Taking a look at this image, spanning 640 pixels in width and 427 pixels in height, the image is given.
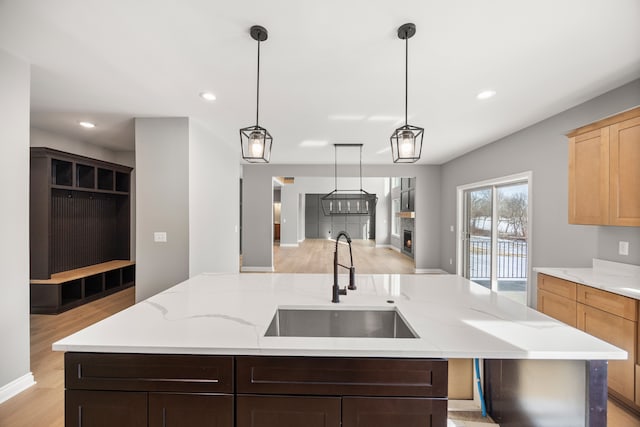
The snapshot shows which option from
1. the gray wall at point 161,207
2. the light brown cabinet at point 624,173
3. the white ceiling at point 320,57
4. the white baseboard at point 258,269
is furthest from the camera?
the white baseboard at point 258,269

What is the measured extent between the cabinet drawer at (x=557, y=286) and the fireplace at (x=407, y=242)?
234 inches

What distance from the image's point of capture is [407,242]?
29.9 feet

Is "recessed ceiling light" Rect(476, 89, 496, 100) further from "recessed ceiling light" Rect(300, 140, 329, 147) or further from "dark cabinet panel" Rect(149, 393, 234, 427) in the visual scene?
"dark cabinet panel" Rect(149, 393, 234, 427)

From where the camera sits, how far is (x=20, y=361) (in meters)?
2.10

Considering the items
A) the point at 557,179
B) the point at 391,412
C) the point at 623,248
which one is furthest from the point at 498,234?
the point at 391,412

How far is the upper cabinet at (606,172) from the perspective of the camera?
7.04 feet

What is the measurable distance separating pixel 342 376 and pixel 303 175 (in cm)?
569

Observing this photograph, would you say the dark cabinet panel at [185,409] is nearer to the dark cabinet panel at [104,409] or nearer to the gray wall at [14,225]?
the dark cabinet panel at [104,409]

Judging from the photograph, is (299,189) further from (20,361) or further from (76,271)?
(20,361)

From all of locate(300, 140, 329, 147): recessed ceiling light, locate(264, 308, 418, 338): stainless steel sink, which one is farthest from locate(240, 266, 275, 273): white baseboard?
locate(264, 308, 418, 338): stainless steel sink

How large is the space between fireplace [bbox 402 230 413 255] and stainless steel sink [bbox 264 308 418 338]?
742 centimetres

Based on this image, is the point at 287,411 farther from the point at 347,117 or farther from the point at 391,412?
the point at 347,117

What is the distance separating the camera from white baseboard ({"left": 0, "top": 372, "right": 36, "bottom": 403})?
1.97 meters

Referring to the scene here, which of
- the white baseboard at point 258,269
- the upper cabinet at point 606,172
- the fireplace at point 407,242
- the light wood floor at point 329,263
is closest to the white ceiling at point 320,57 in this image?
the upper cabinet at point 606,172
